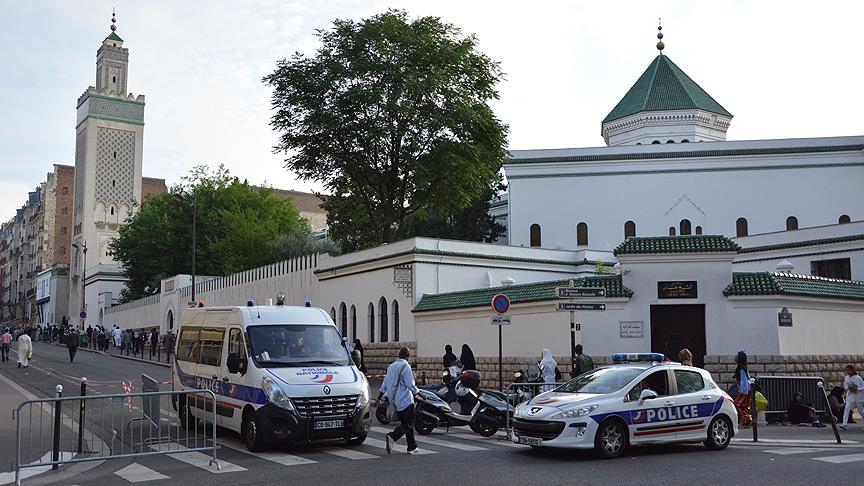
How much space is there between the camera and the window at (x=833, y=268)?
34.0 metres

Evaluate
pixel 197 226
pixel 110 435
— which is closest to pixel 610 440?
pixel 110 435

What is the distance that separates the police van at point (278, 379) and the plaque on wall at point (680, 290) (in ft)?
36.5

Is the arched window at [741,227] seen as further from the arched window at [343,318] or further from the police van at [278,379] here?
the police van at [278,379]

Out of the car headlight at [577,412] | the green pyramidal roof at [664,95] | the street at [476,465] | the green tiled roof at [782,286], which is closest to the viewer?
the street at [476,465]

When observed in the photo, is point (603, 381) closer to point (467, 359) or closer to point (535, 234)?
point (467, 359)

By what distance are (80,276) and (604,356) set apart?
3417 inches

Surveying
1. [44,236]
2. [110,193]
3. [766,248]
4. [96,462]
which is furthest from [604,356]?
[44,236]

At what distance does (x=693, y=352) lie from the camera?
890 inches

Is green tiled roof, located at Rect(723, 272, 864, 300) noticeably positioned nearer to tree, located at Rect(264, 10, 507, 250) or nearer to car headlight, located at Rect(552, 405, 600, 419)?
car headlight, located at Rect(552, 405, 600, 419)

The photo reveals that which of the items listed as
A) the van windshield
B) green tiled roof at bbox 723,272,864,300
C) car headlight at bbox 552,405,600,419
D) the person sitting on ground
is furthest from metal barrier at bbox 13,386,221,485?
green tiled roof at bbox 723,272,864,300

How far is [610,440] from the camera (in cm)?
1270

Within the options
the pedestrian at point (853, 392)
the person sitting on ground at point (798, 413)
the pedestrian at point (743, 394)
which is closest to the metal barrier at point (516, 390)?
the pedestrian at point (743, 394)

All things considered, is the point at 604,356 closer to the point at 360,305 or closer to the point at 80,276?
the point at 360,305

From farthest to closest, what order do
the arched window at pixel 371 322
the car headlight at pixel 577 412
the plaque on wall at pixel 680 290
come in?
1. the arched window at pixel 371 322
2. the plaque on wall at pixel 680 290
3. the car headlight at pixel 577 412
